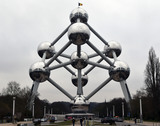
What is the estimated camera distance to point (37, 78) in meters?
22.2

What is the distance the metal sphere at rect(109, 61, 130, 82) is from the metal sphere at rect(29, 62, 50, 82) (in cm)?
596

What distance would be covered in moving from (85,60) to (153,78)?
10139mm

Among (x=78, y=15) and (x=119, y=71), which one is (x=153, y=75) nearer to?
(x=119, y=71)

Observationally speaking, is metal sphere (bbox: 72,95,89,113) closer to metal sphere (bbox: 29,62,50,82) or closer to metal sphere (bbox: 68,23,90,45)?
metal sphere (bbox: 29,62,50,82)

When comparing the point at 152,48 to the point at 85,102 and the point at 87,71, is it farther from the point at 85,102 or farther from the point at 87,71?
the point at 85,102

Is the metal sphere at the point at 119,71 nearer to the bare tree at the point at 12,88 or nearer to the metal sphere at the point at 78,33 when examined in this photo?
the metal sphere at the point at 78,33

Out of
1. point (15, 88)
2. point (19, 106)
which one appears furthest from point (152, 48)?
point (15, 88)

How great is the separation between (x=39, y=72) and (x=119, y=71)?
7185mm

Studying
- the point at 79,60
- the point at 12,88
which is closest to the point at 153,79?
the point at 79,60

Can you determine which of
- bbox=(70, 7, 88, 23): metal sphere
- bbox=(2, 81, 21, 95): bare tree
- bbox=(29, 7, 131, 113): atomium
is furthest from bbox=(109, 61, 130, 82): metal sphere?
bbox=(2, 81, 21, 95): bare tree

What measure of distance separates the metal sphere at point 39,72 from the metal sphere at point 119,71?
596 centimetres

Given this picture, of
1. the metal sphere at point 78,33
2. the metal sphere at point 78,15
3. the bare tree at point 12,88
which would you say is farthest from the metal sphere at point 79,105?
the bare tree at point 12,88

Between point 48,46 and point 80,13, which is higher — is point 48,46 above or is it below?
below

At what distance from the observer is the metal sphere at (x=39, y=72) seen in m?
21.6
